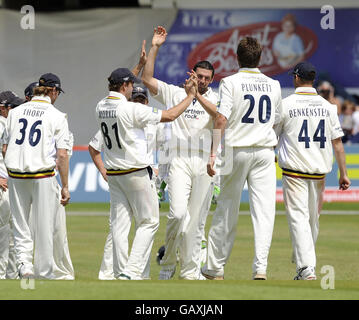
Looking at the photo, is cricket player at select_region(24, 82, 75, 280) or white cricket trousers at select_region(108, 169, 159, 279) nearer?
white cricket trousers at select_region(108, 169, 159, 279)

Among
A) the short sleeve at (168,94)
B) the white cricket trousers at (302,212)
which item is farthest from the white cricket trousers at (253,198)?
the short sleeve at (168,94)

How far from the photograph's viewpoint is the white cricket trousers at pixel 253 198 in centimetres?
1097

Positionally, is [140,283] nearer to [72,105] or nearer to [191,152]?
[191,152]

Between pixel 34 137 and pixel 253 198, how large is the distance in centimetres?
249

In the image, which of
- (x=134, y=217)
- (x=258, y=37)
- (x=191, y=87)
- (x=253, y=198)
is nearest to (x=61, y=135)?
(x=134, y=217)

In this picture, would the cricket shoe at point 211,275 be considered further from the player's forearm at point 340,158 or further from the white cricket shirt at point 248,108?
the player's forearm at point 340,158

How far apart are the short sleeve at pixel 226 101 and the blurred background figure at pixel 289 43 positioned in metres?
20.4

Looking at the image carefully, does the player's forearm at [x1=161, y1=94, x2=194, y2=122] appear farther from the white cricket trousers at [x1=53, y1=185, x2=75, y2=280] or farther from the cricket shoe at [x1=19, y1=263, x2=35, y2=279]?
the cricket shoe at [x1=19, y1=263, x2=35, y2=279]

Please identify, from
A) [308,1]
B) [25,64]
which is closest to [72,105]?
[25,64]

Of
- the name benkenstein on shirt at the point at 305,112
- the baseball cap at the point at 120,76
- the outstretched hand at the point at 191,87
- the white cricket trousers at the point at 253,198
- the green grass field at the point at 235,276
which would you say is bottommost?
the green grass field at the point at 235,276

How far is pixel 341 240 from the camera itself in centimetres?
1747

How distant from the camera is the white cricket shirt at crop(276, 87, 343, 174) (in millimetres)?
11617

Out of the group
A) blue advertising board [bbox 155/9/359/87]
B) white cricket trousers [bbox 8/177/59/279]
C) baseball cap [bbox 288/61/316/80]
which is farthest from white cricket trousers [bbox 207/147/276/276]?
blue advertising board [bbox 155/9/359/87]

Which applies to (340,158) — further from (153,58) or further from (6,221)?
(6,221)
